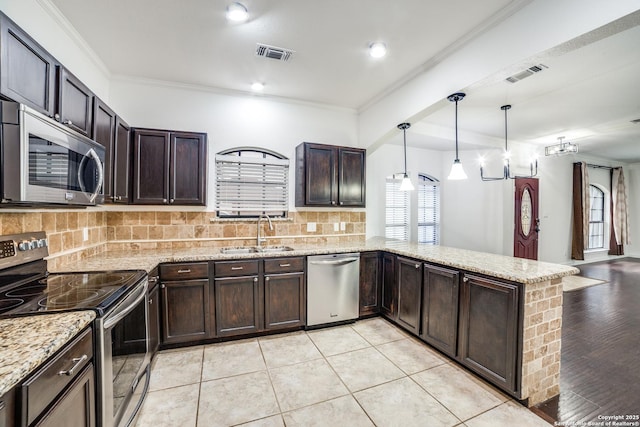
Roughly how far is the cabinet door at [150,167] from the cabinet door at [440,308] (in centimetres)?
287

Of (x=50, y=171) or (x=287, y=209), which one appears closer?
(x=50, y=171)

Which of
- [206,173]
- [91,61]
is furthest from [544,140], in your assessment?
[91,61]

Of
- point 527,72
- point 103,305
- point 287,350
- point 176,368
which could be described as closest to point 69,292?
point 103,305

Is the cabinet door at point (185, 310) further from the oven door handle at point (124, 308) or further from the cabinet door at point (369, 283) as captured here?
the cabinet door at point (369, 283)

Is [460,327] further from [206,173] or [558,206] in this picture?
[558,206]

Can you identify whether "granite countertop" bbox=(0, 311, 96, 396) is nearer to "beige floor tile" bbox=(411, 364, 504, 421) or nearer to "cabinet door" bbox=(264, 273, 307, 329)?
"cabinet door" bbox=(264, 273, 307, 329)

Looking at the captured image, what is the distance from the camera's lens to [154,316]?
245 centimetres

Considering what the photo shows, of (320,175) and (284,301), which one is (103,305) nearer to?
(284,301)

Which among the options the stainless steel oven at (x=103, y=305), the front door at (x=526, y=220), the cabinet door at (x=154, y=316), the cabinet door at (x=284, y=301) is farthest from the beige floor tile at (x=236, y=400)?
the front door at (x=526, y=220)

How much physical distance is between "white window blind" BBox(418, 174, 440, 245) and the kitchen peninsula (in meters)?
2.67

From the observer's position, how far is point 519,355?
1.95 m

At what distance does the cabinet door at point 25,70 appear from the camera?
1315 mm

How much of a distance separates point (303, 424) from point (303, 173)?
2.56 metres

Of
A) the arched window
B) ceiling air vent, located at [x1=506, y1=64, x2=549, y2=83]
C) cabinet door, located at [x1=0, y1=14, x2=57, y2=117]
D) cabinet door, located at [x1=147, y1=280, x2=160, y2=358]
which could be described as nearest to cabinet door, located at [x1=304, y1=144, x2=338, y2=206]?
cabinet door, located at [x1=147, y1=280, x2=160, y2=358]
